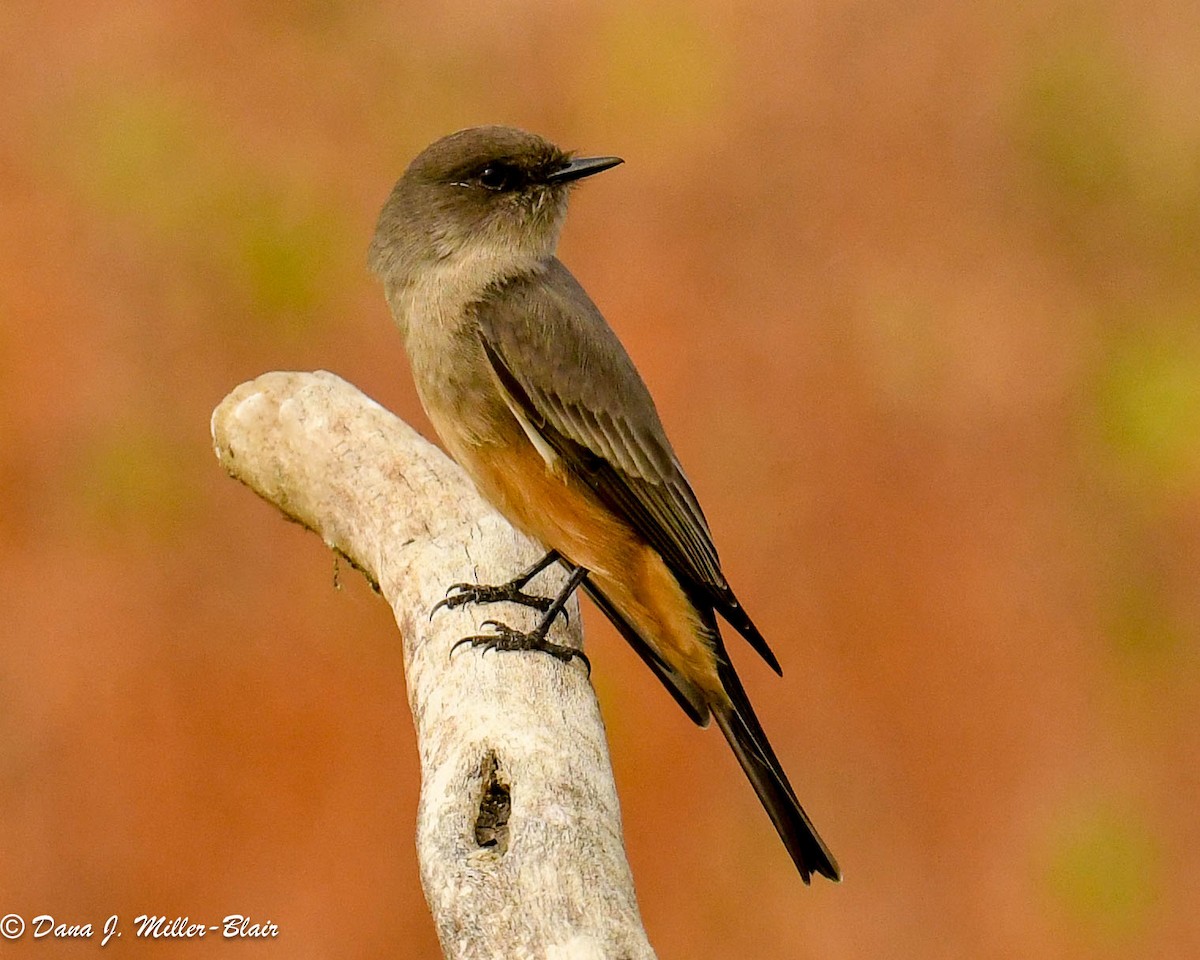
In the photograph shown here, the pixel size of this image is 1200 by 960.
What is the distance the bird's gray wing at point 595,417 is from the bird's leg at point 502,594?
24 centimetres

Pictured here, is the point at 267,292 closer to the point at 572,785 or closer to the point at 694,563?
the point at 694,563

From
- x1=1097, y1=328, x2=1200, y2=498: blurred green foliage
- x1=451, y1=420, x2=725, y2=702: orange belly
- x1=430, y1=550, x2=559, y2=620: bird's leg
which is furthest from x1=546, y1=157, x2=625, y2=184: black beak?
x1=1097, y1=328, x2=1200, y2=498: blurred green foliage

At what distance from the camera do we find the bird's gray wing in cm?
390

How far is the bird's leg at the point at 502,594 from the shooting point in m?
3.75

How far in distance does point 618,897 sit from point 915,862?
14.6 feet

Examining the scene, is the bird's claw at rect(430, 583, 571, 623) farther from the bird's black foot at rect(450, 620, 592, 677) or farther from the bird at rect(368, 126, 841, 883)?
the bird's black foot at rect(450, 620, 592, 677)

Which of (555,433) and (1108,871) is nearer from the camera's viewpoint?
(555,433)

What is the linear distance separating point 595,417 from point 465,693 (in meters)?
0.95

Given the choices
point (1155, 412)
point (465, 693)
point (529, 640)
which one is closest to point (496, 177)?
point (529, 640)

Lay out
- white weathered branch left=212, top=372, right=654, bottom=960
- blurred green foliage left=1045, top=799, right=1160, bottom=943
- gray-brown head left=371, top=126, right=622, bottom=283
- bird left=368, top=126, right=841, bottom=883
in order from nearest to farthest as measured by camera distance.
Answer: white weathered branch left=212, top=372, right=654, bottom=960
bird left=368, top=126, right=841, bottom=883
gray-brown head left=371, top=126, right=622, bottom=283
blurred green foliage left=1045, top=799, right=1160, bottom=943

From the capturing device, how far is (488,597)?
3.83 metres

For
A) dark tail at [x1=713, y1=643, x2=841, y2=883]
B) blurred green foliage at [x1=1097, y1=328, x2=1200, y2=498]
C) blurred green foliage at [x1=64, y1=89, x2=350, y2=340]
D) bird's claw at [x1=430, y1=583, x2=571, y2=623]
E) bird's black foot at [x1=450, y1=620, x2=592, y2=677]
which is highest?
blurred green foliage at [x1=64, y1=89, x2=350, y2=340]

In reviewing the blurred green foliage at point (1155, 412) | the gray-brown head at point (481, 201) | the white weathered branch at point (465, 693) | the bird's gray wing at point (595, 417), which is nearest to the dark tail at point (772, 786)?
the bird's gray wing at point (595, 417)

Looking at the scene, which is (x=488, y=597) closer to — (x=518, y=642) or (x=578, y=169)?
(x=518, y=642)
